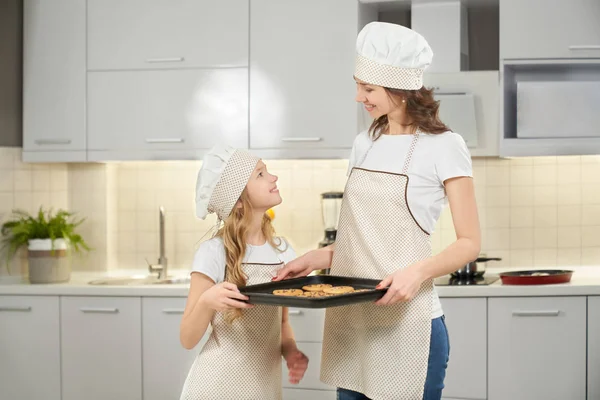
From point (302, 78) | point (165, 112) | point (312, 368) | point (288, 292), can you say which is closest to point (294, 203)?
point (302, 78)

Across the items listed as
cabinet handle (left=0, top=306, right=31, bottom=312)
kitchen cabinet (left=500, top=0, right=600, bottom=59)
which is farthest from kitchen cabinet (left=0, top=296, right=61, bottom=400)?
kitchen cabinet (left=500, top=0, right=600, bottom=59)

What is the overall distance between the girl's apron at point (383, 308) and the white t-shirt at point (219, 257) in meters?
0.21

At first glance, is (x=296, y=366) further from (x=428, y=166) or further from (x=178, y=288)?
(x=178, y=288)

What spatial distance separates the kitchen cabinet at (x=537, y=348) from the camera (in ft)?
11.8

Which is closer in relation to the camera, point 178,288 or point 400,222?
point 400,222

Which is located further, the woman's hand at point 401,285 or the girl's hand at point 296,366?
the girl's hand at point 296,366

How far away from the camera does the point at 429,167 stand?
2098mm

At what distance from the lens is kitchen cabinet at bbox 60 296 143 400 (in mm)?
3830

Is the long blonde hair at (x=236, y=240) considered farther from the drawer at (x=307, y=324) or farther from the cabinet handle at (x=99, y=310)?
the cabinet handle at (x=99, y=310)

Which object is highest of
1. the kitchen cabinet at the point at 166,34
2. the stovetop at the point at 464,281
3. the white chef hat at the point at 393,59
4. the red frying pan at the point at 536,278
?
the kitchen cabinet at the point at 166,34

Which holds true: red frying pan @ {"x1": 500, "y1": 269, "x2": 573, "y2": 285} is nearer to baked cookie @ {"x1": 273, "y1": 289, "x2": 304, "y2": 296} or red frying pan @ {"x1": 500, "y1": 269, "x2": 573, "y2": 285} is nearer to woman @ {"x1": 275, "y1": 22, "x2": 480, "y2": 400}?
woman @ {"x1": 275, "y1": 22, "x2": 480, "y2": 400}

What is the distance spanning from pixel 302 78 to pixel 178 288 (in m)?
1.12

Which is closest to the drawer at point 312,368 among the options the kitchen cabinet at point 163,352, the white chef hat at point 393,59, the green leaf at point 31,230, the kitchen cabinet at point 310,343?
the kitchen cabinet at point 310,343

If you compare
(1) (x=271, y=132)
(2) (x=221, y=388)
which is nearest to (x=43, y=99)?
(1) (x=271, y=132)
